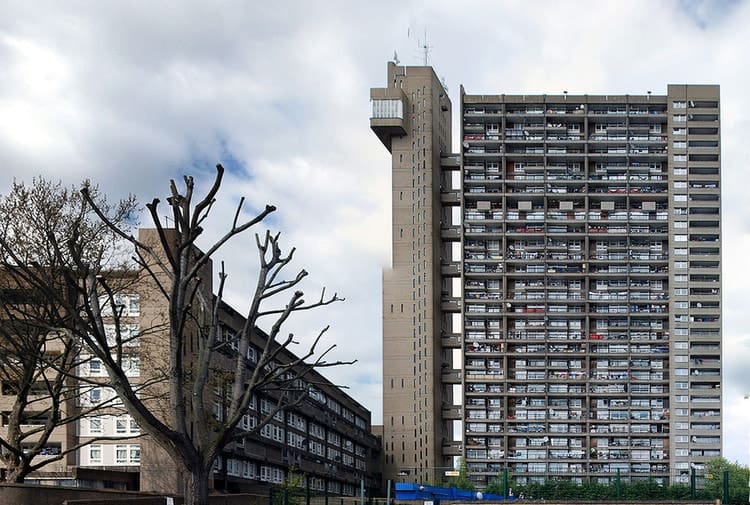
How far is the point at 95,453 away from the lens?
70562mm

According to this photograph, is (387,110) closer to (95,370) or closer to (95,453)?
(95,370)

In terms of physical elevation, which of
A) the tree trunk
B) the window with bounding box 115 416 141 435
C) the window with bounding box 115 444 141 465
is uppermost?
the tree trunk

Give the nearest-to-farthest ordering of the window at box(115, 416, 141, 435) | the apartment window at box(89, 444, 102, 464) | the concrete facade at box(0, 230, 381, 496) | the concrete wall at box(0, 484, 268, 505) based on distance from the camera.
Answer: the concrete wall at box(0, 484, 268, 505), the concrete facade at box(0, 230, 381, 496), the window at box(115, 416, 141, 435), the apartment window at box(89, 444, 102, 464)

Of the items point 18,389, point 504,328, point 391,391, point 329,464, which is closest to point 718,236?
point 504,328

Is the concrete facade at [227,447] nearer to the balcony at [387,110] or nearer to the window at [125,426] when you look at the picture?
the window at [125,426]

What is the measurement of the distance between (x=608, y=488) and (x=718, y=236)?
1435 inches

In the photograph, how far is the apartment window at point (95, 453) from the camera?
70375 mm

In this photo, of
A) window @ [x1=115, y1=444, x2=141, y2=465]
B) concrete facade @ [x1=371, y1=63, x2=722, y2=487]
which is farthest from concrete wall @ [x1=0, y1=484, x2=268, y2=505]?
concrete facade @ [x1=371, y1=63, x2=722, y2=487]

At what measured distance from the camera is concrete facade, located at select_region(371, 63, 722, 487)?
13788 cm

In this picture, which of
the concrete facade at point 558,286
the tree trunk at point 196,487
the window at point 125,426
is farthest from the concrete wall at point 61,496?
the concrete facade at point 558,286

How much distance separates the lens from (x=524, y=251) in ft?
467

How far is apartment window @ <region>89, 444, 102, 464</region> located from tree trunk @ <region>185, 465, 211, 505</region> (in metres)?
50.3

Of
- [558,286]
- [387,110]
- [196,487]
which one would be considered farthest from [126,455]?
[558,286]

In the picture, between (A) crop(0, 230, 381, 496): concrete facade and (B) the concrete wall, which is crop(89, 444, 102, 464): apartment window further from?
(B) the concrete wall
